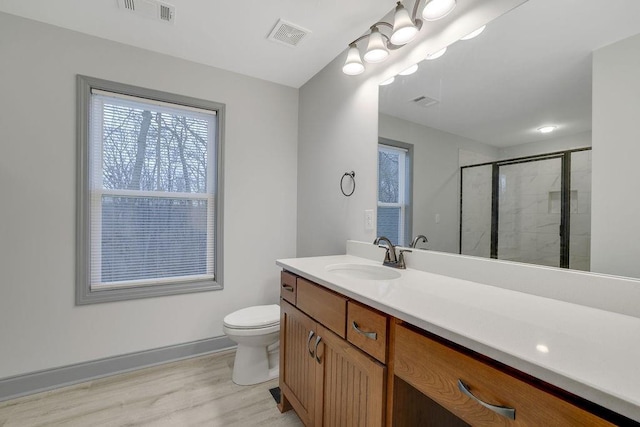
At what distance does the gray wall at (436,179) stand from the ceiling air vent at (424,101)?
113 mm

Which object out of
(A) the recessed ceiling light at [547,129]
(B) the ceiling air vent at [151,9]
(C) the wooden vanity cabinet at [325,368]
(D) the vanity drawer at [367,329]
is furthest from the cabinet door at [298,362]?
(B) the ceiling air vent at [151,9]

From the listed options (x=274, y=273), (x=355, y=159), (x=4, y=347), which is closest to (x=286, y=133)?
(x=355, y=159)

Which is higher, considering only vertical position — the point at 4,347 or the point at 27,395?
the point at 4,347

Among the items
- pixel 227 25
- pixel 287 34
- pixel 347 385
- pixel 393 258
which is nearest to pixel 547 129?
pixel 393 258

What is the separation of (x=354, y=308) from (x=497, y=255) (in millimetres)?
661

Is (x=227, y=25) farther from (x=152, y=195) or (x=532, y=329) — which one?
(x=532, y=329)

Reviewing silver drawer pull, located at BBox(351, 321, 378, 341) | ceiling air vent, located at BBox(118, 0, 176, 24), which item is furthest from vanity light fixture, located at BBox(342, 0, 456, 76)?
silver drawer pull, located at BBox(351, 321, 378, 341)

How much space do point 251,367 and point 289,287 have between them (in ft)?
2.69

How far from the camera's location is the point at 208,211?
239cm

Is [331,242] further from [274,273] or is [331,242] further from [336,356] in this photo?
[336,356]

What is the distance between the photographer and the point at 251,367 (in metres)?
1.91

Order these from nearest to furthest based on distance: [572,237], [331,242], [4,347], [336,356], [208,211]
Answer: [572,237], [336,356], [4,347], [331,242], [208,211]

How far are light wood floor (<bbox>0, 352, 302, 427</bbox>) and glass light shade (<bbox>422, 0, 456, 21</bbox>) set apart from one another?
220 cm

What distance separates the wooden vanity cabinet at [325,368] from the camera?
0.96 metres
